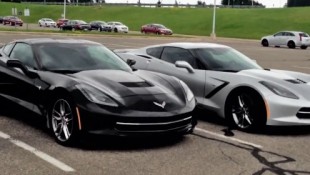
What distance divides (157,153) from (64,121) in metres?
1.21

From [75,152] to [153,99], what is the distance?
1.11 m

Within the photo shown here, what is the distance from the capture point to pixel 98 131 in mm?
5668

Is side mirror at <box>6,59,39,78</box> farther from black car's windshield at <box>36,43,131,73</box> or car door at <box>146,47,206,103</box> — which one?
car door at <box>146,47,206,103</box>

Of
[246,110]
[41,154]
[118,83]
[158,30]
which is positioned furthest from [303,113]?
[158,30]

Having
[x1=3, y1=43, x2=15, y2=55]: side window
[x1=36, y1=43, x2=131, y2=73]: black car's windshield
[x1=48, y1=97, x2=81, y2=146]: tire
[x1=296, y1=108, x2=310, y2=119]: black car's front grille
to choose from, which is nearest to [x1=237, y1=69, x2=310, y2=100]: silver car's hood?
[x1=296, y1=108, x2=310, y2=119]: black car's front grille

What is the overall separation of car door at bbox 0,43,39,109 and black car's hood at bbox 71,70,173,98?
79 cm

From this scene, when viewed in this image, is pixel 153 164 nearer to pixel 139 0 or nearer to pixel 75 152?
pixel 75 152

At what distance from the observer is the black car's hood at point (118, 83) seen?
5.93 meters

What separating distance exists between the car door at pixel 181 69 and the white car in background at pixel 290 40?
31.4 meters

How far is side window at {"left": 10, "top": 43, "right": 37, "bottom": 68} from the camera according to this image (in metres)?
6.97

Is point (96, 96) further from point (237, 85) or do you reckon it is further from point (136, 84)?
point (237, 85)

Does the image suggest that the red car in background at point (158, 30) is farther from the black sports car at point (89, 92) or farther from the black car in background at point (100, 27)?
the black sports car at point (89, 92)

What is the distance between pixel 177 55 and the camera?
8633 mm

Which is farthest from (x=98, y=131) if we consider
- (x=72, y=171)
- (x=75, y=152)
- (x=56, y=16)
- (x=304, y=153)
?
(x=56, y=16)
